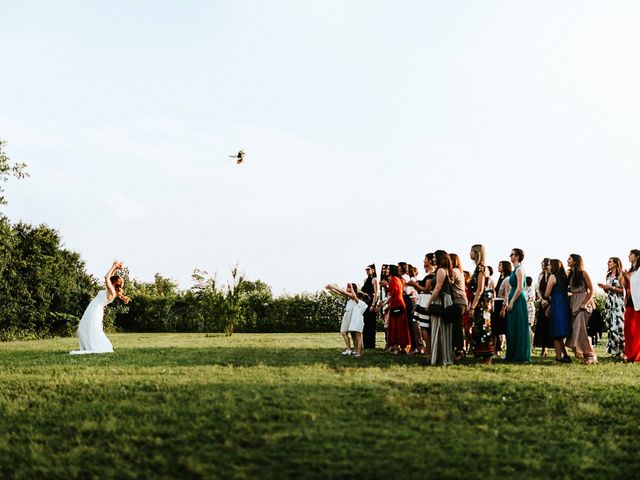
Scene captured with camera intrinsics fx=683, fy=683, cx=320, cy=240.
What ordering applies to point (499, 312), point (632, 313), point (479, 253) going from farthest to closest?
1. point (632, 313)
2. point (499, 312)
3. point (479, 253)

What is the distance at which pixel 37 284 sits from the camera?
32.0 metres

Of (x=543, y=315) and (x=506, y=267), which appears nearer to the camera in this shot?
(x=506, y=267)

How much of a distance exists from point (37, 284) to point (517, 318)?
2485 cm

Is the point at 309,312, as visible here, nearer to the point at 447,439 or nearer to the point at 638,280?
the point at 638,280

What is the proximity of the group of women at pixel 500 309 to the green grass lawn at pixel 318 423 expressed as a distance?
61.9 inches

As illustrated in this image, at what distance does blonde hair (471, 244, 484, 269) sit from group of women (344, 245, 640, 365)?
0.8 inches

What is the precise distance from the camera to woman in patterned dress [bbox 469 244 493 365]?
13859 millimetres

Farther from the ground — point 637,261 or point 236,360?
point 637,261

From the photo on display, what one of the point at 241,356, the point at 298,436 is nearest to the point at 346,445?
the point at 298,436

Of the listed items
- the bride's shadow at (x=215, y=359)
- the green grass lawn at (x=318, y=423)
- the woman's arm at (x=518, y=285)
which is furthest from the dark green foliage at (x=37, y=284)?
the woman's arm at (x=518, y=285)

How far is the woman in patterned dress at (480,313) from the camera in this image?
13.9m

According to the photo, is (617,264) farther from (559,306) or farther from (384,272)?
(384,272)

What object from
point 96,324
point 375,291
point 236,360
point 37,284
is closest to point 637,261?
point 375,291

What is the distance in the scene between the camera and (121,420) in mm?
8609
